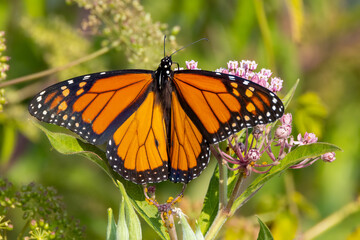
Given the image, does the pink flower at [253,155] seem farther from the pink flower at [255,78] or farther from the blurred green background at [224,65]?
the blurred green background at [224,65]

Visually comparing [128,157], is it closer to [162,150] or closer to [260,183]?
[162,150]

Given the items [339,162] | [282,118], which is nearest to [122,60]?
[339,162]

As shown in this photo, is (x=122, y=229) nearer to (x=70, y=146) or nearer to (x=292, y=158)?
(x=70, y=146)

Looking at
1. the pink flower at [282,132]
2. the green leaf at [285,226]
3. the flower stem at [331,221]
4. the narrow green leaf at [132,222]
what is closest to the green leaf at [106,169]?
the narrow green leaf at [132,222]

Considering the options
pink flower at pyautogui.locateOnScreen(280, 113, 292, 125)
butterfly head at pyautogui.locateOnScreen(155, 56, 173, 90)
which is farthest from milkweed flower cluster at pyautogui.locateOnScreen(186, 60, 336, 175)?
butterfly head at pyautogui.locateOnScreen(155, 56, 173, 90)

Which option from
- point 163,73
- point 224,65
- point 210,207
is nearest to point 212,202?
point 210,207

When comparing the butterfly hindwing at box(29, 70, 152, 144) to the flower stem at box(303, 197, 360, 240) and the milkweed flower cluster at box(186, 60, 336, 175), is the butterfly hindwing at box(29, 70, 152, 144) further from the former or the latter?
the flower stem at box(303, 197, 360, 240)
